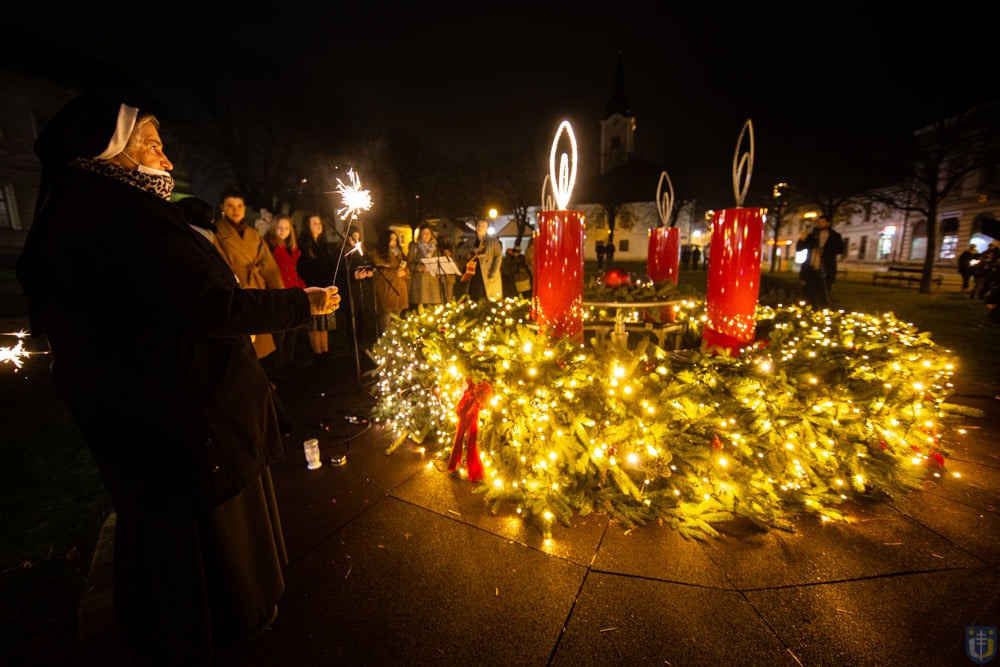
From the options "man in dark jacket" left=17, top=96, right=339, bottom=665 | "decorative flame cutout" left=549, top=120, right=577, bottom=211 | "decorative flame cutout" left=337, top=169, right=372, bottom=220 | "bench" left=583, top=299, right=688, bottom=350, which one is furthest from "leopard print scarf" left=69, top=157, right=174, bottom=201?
"bench" left=583, top=299, right=688, bottom=350

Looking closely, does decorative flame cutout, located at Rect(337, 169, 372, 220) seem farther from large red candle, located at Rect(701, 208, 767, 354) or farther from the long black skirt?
large red candle, located at Rect(701, 208, 767, 354)

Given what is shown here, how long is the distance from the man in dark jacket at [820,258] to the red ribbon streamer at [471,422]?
27.8ft

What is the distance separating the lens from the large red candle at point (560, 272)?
365 cm

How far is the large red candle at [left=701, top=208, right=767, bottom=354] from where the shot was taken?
3.76 m

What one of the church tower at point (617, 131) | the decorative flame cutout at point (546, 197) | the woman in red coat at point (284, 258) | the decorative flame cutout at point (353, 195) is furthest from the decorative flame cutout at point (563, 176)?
the church tower at point (617, 131)

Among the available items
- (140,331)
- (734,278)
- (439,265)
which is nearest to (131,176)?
(140,331)

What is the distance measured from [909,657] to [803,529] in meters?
0.87

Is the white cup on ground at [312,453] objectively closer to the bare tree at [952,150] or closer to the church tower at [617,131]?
the bare tree at [952,150]

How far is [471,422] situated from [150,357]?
216 cm

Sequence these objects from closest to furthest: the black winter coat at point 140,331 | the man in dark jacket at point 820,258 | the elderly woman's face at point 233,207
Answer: the black winter coat at point 140,331, the elderly woman's face at point 233,207, the man in dark jacket at point 820,258

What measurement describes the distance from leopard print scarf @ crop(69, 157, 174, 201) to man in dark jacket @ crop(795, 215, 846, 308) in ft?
33.4

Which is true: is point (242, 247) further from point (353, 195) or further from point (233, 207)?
point (353, 195)

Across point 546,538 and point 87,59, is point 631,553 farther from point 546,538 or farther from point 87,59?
point 87,59

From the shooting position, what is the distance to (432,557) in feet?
8.39
